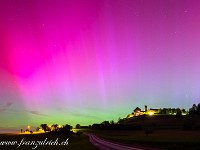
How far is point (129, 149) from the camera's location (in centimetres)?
5041

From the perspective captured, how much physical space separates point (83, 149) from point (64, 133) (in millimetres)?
71484

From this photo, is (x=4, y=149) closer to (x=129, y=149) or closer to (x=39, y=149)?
(x=39, y=149)

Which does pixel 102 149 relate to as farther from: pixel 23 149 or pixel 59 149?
pixel 23 149

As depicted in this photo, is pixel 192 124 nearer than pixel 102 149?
No

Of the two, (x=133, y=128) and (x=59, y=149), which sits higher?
(x=133, y=128)

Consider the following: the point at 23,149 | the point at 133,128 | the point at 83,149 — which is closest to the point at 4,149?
the point at 23,149

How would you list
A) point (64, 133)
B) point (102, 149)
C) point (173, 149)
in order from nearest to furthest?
point (173, 149) → point (102, 149) → point (64, 133)

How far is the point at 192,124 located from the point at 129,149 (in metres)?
147

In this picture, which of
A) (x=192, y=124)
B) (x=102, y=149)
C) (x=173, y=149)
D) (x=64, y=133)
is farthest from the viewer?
(x=192, y=124)

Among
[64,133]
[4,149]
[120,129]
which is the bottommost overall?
[4,149]

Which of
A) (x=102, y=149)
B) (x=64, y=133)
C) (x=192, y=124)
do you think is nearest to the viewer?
(x=102, y=149)

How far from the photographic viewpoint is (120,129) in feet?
654

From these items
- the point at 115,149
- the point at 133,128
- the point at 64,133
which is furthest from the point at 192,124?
the point at 115,149

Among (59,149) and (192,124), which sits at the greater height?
(192,124)
